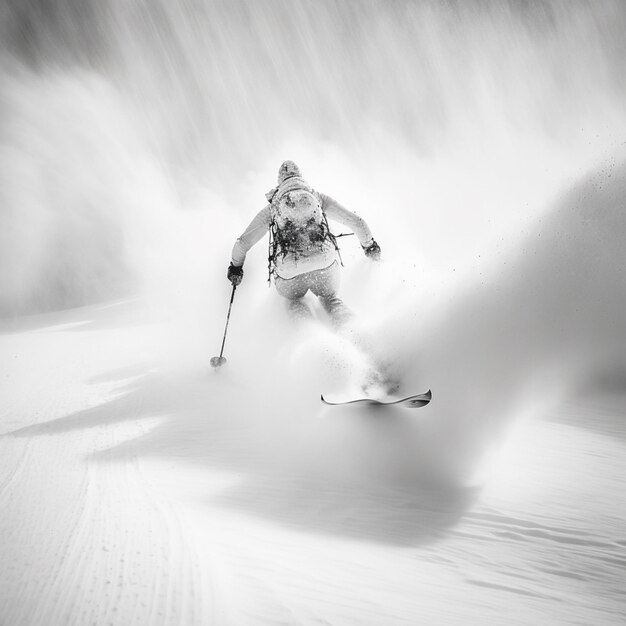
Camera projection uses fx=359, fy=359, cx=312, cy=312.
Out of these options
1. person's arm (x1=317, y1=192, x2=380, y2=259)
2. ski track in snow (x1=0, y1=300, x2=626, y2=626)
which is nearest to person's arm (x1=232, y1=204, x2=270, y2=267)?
person's arm (x1=317, y1=192, x2=380, y2=259)

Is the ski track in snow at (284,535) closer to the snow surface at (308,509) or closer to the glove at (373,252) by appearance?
the snow surface at (308,509)

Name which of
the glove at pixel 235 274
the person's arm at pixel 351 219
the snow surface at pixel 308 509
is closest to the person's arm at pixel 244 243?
the glove at pixel 235 274

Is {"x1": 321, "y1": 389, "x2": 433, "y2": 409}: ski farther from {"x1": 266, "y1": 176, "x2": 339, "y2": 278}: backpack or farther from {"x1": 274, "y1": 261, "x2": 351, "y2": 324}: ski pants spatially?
{"x1": 266, "y1": 176, "x2": 339, "y2": 278}: backpack

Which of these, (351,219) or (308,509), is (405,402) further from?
(351,219)

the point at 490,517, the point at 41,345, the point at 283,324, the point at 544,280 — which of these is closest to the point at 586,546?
the point at 490,517

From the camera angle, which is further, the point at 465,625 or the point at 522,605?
the point at 522,605

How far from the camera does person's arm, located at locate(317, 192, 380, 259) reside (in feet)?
20.4

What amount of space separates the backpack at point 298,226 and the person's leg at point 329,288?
37 cm

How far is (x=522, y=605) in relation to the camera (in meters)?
1.71

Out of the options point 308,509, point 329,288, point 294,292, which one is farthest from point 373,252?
point 308,509

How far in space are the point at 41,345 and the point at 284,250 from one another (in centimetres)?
788

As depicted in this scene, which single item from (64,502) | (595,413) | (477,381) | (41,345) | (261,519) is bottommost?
(261,519)

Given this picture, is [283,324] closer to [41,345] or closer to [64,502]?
[64,502]

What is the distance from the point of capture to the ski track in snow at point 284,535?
159cm
